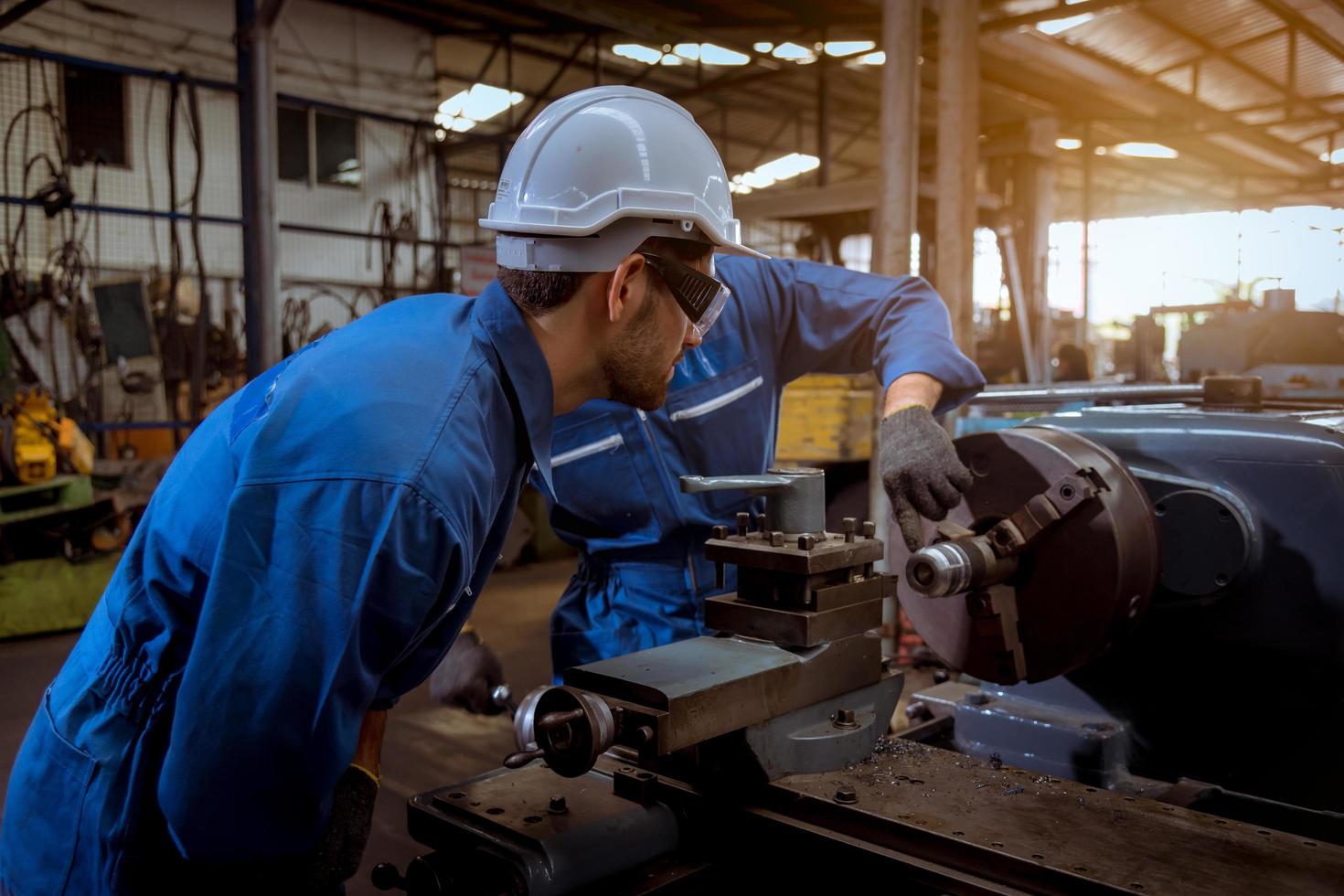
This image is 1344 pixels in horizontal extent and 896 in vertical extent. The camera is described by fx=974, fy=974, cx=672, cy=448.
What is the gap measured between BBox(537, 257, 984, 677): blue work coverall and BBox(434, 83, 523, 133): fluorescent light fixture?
8.41 metres

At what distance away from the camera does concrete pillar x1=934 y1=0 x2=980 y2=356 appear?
10.4ft

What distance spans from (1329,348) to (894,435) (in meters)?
2.49

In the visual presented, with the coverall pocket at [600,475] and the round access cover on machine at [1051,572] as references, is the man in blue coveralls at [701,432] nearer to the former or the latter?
the coverall pocket at [600,475]

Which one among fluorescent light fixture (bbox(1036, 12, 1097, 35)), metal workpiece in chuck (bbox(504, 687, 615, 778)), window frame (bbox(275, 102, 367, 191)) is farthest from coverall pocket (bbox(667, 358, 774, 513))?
window frame (bbox(275, 102, 367, 191))

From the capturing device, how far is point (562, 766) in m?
0.74

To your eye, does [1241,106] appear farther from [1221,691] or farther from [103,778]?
[103,778]

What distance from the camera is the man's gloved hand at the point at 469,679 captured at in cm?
119

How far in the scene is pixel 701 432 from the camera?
1.48 m

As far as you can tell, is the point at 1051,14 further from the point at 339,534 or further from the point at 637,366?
the point at 339,534

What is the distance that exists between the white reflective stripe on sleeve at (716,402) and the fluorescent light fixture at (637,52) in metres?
6.65

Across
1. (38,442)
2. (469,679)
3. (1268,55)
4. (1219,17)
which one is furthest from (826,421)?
(1268,55)

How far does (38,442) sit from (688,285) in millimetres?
4026

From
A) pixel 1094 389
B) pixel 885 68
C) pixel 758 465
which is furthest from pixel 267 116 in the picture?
pixel 1094 389

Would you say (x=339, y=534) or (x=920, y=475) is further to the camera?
(x=920, y=475)
